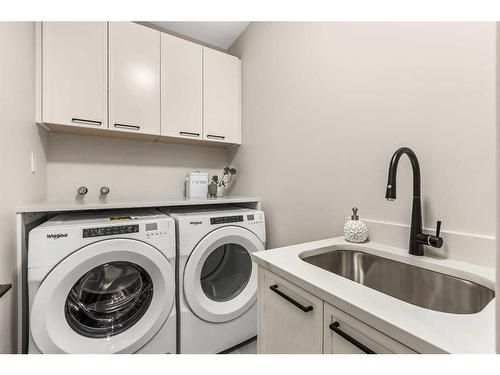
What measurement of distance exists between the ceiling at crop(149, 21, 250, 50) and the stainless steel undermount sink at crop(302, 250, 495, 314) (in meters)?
2.10

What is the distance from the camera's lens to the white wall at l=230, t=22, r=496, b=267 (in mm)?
797

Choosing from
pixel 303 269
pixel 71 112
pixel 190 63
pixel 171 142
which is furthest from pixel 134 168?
pixel 303 269

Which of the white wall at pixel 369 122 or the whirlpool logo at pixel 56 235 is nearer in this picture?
the white wall at pixel 369 122

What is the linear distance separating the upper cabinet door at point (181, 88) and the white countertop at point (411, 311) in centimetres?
140

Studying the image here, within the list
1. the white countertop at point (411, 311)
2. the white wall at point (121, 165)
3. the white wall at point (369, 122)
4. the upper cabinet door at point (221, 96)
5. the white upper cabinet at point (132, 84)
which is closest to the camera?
the white countertop at point (411, 311)

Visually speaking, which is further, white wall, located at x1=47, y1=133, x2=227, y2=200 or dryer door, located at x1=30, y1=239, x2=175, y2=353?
white wall, located at x1=47, y1=133, x2=227, y2=200

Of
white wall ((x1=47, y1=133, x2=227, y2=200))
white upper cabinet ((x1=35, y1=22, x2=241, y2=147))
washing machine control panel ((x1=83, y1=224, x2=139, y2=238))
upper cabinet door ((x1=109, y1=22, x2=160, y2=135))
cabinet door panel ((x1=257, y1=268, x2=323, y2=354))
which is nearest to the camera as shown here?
cabinet door panel ((x1=257, y1=268, x2=323, y2=354))

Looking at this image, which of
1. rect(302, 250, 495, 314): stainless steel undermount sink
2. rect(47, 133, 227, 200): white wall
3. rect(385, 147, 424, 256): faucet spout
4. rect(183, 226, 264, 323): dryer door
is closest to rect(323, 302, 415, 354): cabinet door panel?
rect(302, 250, 495, 314): stainless steel undermount sink

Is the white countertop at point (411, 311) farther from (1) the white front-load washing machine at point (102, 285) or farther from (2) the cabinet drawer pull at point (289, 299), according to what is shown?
(1) the white front-load washing machine at point (102, 285)

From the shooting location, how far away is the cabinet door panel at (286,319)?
0.66 meters

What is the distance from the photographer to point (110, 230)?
3.66 feet

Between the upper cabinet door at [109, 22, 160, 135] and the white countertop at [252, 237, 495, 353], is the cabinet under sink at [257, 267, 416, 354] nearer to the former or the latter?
the white countertop at [252, 237, 495, 353]

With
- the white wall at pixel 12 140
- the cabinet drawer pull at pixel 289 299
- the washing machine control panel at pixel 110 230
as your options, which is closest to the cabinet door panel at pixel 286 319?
the cabinet drawer pull at pixel 289 299
